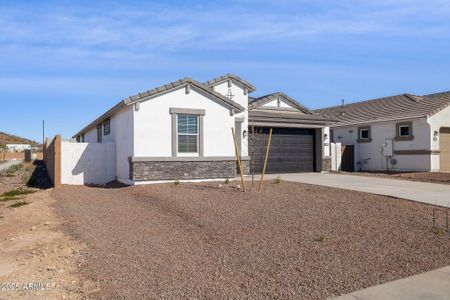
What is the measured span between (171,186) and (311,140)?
10551 millimetres

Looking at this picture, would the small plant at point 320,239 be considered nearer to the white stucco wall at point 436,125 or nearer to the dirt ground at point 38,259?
the dirt ground at point 38,259

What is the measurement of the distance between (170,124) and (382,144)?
1503 centimetres

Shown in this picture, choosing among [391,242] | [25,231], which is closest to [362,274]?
[391,242]

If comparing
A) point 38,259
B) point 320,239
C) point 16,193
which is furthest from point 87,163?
point 320,239

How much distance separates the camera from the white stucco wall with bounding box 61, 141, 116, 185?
1653cm

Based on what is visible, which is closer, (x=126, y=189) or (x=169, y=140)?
(x=126, y=189)

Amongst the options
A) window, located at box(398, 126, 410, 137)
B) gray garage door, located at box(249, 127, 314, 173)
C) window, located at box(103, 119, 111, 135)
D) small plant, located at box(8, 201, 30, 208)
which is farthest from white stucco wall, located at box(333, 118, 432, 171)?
small plant, located at box(8, 201, 30, 208)

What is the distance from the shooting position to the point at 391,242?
6.77 meters

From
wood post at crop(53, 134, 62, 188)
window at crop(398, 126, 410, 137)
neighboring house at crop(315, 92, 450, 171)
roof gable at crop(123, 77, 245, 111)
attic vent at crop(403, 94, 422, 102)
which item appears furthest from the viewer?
attic vent at crop(403, 94, 422, 102)

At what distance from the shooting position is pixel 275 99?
21.6 m

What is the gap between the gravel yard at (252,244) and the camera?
5082 mm

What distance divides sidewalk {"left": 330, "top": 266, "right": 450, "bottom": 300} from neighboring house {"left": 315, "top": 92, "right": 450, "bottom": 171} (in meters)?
18.5

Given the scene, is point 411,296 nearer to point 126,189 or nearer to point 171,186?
point 171,186

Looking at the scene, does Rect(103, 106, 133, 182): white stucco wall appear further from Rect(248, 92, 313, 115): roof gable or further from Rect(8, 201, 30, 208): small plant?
Rect(248, 92, 313, 115): roof gable
